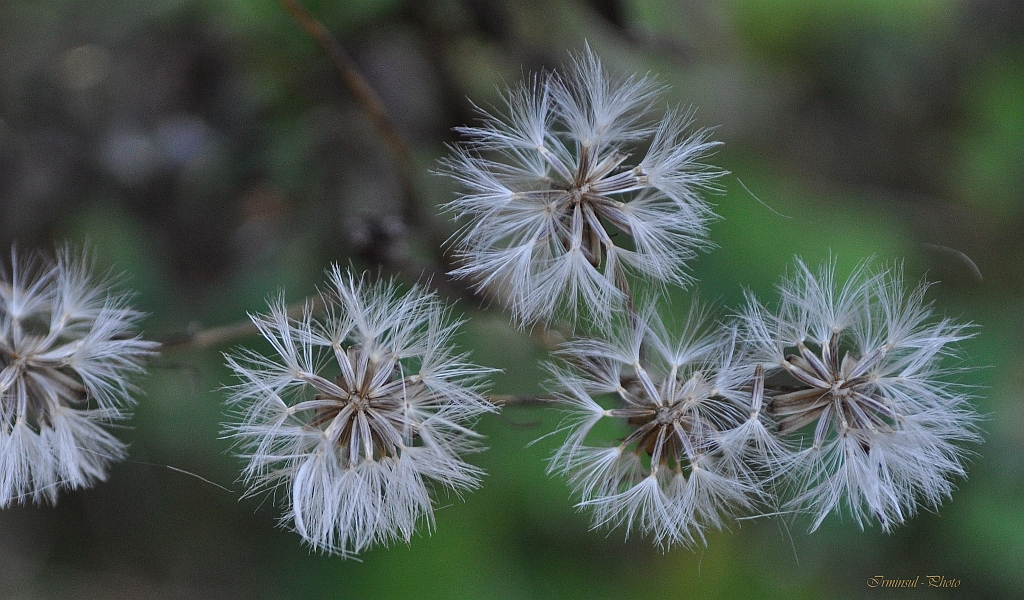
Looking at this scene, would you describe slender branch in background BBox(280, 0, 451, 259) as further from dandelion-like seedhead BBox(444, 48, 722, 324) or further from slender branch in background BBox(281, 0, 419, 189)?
dandelion-like seedhead BBox(444, 48, 722, 324)

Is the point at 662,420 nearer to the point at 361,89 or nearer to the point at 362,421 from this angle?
the point at 362,421

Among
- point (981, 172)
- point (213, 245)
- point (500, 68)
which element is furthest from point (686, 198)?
point (981, 172)

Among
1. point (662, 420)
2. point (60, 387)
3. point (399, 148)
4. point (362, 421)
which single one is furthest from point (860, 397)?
point (60, 387)

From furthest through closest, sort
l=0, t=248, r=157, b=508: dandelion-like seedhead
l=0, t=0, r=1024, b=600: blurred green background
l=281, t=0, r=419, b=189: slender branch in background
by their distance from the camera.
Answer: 1. l=0, t=0, r=1024, b=600: blurred green background
2. l=281, t=0, r=419, b=189: slender branch in background
3. l=0, t=248, r=157, b=508: dandelion-like seedhead

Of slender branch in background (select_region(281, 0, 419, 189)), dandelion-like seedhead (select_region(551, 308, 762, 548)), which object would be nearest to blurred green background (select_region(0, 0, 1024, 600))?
slender branch in background (select_region(281, 0, 419, 189))

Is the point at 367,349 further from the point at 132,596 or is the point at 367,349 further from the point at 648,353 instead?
the point at 132,596

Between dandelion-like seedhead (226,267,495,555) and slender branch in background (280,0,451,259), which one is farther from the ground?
slender branch in background (280,0,451,259)

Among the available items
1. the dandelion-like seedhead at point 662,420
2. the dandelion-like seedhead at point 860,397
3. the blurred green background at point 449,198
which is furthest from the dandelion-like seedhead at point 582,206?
the blurred green background at point 449,198
